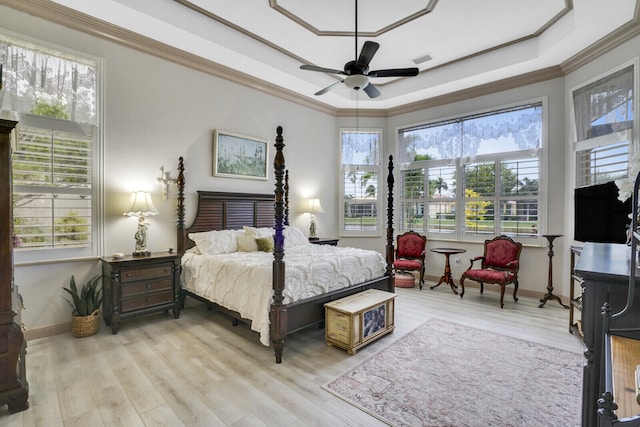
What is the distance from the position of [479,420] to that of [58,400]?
2.91 m

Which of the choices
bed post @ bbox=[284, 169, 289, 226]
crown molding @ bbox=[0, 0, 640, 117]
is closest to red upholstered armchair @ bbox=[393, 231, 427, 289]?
bed post @ bbox=[284, 169, 289, 226]

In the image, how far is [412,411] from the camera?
2148 millimetres

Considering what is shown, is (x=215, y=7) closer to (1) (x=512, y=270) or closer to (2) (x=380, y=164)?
(2) (x=380, y=164)

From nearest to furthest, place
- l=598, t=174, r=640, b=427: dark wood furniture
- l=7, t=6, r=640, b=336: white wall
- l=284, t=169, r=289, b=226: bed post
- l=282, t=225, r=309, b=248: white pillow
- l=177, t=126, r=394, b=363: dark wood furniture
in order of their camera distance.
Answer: l=598, t=174, r=640, b=427: dark wood furniture, l=177, t=126, r=394, b=363: dark wood furniture, l=7, t=6, r=640, b=336: white wall, l=282, t=225, r=309, b=248: white pillow, l=284, t=169, r=289, b=226: bed post

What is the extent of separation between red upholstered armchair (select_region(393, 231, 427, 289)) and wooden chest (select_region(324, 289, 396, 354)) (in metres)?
2.17

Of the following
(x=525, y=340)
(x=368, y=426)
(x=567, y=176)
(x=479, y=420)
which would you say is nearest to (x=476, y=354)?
(x=525, y=340)

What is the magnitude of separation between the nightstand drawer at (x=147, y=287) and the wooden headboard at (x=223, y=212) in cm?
59

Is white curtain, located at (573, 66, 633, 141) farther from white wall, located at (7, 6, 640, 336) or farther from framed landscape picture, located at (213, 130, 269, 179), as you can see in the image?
framed landscape picture, located at (213, 130, 269, 179)

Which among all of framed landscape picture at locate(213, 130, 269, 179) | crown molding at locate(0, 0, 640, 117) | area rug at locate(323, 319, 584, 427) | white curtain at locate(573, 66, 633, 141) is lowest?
area rug at locate(323, 319, 584, 427)

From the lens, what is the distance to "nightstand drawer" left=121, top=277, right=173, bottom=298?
3.45 m

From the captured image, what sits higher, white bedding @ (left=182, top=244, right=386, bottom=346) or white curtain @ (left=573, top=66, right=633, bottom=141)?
white curtain @ (left=573, top=66, right=633, bottom=141)

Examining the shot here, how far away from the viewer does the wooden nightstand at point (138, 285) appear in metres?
3.38

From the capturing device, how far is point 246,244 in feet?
14.3

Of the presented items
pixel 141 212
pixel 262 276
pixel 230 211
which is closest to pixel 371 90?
pixel 262 276
